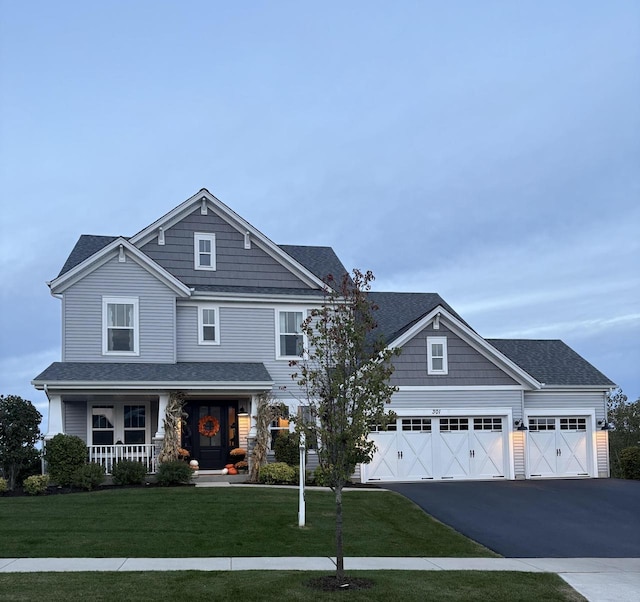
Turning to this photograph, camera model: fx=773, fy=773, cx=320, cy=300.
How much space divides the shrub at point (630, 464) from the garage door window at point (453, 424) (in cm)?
679

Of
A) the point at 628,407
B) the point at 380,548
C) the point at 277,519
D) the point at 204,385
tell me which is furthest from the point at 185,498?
the point at 628,407

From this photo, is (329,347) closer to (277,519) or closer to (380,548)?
(380,548)

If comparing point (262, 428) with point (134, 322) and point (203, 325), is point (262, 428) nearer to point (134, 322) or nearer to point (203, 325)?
point (203, 325)

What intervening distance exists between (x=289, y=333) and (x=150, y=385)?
221 inches

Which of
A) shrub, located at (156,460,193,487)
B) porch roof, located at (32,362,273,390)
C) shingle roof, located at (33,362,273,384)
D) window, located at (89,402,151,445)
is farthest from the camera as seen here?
window, located at (89,402,151,445)

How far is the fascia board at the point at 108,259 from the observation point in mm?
24250

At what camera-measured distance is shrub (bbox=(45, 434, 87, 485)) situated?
2150 cm

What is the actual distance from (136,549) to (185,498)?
5010mm

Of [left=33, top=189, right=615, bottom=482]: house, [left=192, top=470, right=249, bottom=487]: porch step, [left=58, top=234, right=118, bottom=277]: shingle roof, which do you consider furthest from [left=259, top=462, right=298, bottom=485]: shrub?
[left=58, top=234, right=118, bottom=277]: shingle roof

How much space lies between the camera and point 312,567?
43.2 feet

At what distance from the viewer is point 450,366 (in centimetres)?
2711

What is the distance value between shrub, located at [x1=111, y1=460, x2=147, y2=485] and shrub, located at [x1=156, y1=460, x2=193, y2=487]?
502mm

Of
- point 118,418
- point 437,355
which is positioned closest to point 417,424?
point 437,355

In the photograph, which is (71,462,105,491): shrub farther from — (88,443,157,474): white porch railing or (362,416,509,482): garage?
(362,416,509,482): garage
